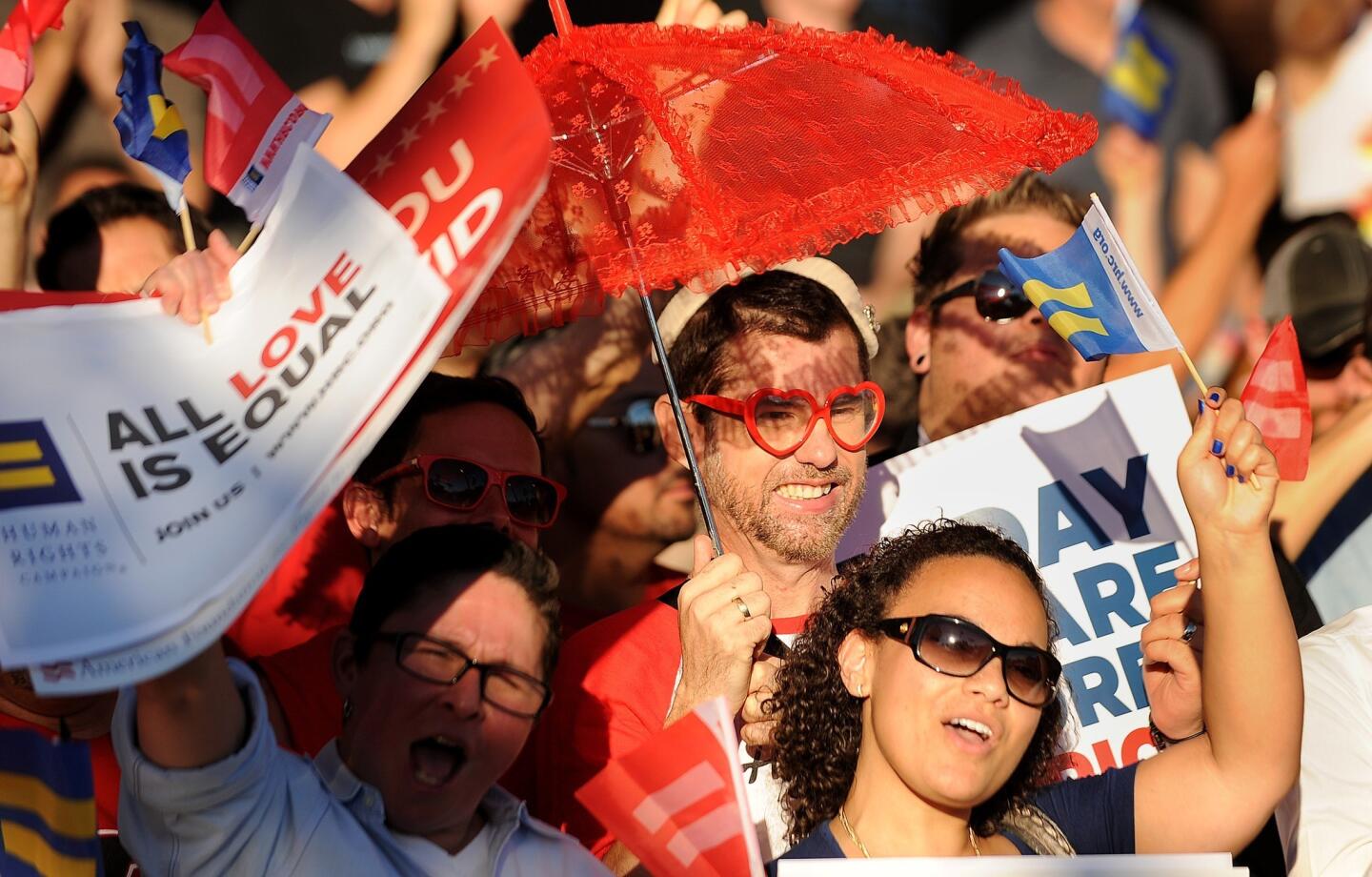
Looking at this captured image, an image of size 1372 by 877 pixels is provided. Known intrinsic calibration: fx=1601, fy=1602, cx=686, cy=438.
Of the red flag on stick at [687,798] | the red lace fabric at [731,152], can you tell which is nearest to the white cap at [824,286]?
the red lace fabric at [731,152]

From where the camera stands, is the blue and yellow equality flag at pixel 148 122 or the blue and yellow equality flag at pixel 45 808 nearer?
the blue and yellow equality flag at pixel 45 808

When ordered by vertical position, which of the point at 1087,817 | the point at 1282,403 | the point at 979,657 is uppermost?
the point at 1282,403

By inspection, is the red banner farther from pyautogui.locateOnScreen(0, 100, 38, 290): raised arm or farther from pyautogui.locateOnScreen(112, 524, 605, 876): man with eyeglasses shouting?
pyautogui.locateOnScreen(0, 100, 38, 290): raised arm

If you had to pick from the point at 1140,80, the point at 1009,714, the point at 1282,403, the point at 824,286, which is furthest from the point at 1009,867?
the point at 1140,80

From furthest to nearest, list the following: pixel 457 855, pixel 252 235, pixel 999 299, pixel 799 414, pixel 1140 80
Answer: pixel 1140 80, pixel 999 299, pixel 799 414, pixel 457 855, pixel 252 235

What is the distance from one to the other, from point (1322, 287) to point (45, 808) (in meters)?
3.97

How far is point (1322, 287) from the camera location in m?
4.84

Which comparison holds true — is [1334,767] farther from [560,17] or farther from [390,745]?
[560,17]

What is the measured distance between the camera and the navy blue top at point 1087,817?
8.66ft

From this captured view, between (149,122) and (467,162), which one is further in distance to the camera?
(149,122)

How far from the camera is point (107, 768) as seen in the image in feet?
9.07

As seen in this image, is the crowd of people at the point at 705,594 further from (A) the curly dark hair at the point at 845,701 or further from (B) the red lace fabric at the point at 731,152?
(B) the red lace fabric at the point at 731,152

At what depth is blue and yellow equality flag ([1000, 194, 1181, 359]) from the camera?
290cm

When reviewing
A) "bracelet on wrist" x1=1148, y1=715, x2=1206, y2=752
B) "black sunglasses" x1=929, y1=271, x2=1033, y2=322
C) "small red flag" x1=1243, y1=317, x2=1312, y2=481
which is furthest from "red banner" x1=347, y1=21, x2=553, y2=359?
"black sunglasses" x1=929, y1=271, x2=1033, y2=322
